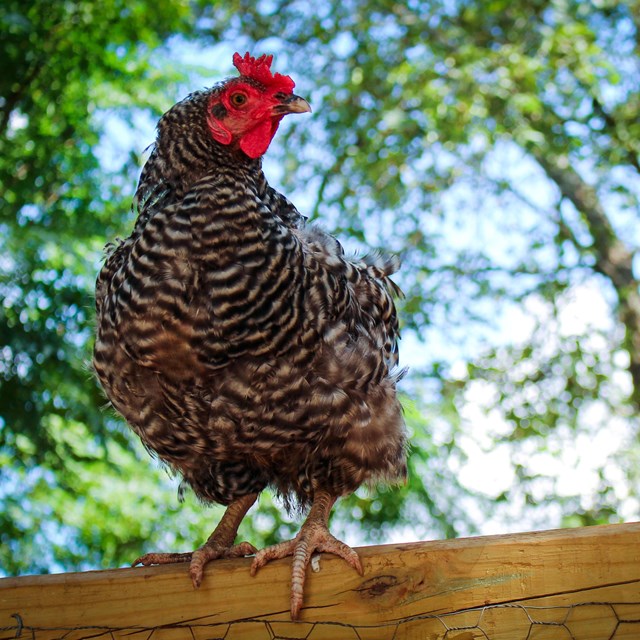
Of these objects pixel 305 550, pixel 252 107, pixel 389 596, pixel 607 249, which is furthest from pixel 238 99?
pixel 607 249

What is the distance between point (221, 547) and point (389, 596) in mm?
575

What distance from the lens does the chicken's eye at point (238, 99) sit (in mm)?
1823

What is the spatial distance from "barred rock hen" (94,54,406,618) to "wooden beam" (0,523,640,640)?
52mm

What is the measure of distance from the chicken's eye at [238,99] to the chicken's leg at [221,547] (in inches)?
37.4

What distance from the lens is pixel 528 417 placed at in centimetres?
620

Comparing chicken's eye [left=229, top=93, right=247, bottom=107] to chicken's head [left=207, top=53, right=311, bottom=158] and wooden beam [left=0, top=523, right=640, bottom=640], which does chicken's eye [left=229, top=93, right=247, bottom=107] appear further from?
wooden beam [left=0, top=523, right=640, bottom=640]

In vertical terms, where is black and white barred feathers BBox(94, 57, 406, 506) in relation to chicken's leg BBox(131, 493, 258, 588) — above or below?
above

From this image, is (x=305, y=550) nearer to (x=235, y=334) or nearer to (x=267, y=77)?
(x=235, y=334)

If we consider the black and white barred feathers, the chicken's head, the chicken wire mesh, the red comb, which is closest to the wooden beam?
the chicken wire mesh

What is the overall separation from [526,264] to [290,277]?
518 centimetres

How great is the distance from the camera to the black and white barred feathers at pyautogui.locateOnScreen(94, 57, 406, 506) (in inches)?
62.7

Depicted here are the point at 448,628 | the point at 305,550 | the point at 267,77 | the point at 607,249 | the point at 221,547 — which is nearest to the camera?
the point at 448,628

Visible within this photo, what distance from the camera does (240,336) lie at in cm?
159

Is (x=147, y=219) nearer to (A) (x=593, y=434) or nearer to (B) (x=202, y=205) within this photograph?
(B) (x=202, y=205)
